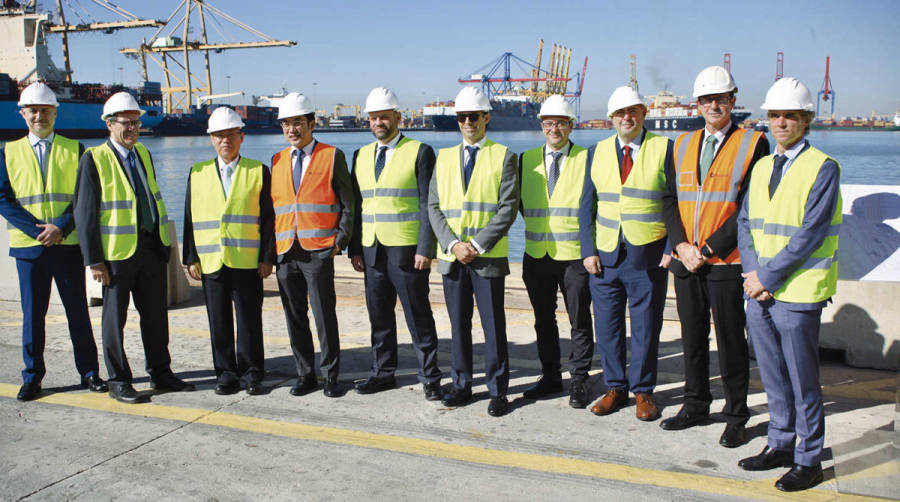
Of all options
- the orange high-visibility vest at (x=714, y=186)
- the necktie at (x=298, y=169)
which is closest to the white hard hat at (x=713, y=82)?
the orange high-visibility vest at (x=714, y=186)

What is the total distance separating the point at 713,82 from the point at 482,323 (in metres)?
1.89

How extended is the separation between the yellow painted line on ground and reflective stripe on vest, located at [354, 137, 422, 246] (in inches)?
48.6

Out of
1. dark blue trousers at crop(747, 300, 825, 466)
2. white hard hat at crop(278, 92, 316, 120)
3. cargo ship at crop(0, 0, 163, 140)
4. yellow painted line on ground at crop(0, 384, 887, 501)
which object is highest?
cargo ship at crop(0, 0, 163, 140)

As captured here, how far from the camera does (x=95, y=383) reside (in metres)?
4.63

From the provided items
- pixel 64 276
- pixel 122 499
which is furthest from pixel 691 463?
pixel 64 276

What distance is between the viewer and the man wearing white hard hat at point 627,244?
3.99m

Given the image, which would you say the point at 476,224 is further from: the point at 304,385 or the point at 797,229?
the point at 797,229

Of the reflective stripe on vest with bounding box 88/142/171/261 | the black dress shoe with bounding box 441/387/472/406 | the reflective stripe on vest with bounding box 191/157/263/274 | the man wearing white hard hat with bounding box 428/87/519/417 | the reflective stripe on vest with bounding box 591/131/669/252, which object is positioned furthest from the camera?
the reflective stripe on vest with bounding box 191/157/263/274

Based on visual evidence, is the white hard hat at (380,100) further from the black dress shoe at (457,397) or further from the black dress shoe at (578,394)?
the black dress shoe at (578,394)

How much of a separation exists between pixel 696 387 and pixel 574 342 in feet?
2.61

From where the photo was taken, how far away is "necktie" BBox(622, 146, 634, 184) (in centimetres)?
410

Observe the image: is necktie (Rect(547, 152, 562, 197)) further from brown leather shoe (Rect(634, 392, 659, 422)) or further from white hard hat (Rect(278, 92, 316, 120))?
white hard hat (Rect(278, 92, 316, 120))

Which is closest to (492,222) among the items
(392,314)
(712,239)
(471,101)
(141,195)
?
(471,101)

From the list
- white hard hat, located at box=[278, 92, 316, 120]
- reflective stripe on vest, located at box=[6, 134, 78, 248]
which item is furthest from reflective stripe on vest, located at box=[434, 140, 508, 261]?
reflective stripe on vest, located at box=[6, 134, 78, 248]
